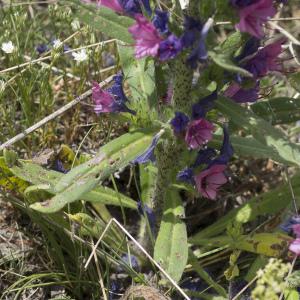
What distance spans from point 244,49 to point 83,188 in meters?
0.88

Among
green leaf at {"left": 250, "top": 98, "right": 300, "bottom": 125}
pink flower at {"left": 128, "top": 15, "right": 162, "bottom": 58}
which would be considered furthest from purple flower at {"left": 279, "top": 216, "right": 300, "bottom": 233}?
pink flower at {"left": 128, "top": 15, "right": 162, "bottom": 58}

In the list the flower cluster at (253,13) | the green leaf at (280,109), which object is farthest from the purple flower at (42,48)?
the flower cluster at (253,13)

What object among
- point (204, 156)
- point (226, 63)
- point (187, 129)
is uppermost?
point (226, 63)

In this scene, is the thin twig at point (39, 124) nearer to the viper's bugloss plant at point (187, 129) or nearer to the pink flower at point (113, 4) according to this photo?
the viper's bugloss plant at point (187, 129)

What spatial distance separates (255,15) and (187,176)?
33.3 inches

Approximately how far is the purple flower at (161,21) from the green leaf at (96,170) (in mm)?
463

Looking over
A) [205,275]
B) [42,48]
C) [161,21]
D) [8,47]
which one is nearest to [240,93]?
[161,21]

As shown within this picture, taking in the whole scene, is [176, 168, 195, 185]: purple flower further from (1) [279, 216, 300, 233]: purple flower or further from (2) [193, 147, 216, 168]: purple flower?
(1) [279, 216, 300, 233]: purple flower

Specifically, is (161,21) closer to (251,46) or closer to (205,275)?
→ (251,46)

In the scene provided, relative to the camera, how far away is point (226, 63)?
213 cm

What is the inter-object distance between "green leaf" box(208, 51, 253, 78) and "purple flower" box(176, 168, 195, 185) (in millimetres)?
649

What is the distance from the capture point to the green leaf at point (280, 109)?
281cm

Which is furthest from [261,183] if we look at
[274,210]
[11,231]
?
[11,231]

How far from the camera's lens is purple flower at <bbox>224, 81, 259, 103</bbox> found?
→ 2.66 metres
